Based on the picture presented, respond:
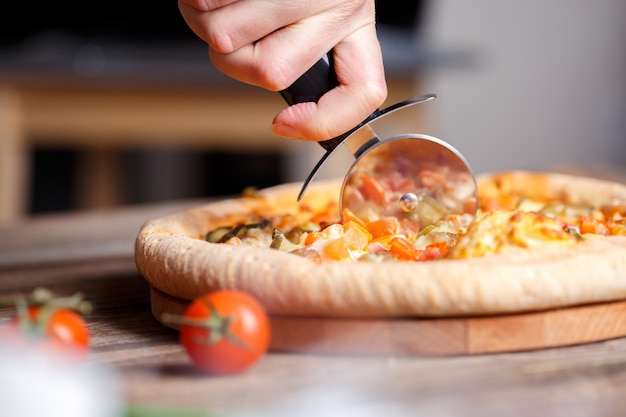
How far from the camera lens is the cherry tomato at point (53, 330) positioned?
1.70 meters

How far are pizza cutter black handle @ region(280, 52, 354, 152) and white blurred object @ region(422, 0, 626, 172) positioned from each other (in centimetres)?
762

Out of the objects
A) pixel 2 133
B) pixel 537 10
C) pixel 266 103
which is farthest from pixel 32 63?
pixel 537 10

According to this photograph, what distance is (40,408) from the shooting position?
154 centimetres

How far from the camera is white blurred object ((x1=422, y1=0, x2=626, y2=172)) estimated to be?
32.0 feet

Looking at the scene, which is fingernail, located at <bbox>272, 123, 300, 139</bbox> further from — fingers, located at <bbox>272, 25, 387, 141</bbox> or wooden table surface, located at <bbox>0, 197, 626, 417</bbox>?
wooden table surface, located at <bbox>0, 197, 626, 417</bbox>

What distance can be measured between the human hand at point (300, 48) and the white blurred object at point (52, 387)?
809mm

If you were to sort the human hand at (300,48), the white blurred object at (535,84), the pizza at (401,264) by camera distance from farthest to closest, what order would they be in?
the white blurred object at (535,84)
the human hand at (300,48)
the pizza at (401,264)

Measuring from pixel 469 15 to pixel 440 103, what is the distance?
1052 millimetres

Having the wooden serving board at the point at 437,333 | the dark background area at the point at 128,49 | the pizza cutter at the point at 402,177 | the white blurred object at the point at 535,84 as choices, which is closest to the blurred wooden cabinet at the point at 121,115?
the dark background area at the point at 128,49

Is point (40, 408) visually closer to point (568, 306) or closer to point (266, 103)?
point (568, 306)

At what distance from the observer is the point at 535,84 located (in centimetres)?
994

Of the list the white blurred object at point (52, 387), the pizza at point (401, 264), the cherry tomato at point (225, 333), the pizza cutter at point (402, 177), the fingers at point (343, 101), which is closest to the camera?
the white blurred object at point (52, 387)

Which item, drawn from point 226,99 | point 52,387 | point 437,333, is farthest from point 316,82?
point 226,99

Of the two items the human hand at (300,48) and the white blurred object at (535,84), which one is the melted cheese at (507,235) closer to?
the human hand at (300,48)
